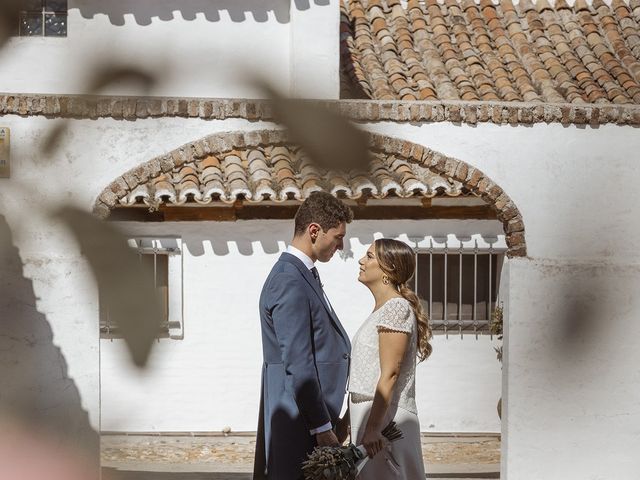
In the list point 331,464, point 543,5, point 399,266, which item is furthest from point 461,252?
point 331,464

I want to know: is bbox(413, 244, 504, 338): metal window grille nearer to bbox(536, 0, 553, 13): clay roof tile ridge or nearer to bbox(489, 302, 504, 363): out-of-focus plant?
bbox(489, 302, 504, 363): out-of-focus plant

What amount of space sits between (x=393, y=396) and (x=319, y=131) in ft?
7.82

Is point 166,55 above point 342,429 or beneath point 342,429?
above

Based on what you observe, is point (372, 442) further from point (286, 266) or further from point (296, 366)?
point (286, 266)

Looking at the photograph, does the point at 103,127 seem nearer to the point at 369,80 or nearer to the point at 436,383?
the point at 369,80

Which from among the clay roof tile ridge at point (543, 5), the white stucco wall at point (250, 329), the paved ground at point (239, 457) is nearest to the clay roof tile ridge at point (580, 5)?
the clay roof tile ridge at point (543, 5)

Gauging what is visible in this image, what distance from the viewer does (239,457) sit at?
6.81 m

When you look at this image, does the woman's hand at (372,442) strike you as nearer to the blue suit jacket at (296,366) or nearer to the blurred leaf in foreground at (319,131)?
the blue suit jacket at (296,366)

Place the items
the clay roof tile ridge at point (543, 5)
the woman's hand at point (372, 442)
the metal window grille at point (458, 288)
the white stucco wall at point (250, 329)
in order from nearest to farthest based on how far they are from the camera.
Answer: the woman's hand at point (372, 442)
the clay roof tile ridge at point (543, 5)
the white stucco wall at point (250, 329)
the metal window grille at point (458, 288)

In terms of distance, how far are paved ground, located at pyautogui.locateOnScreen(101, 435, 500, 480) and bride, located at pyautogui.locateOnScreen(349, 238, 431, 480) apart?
352 cm

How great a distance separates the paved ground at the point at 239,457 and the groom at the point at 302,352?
371 cm

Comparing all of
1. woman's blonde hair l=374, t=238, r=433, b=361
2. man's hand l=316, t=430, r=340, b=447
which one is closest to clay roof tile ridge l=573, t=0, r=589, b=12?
woman's blonde hair l=374, t=238, r=433, b=361

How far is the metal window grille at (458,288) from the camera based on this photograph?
7.20 metres

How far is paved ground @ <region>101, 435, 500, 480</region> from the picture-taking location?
6.36 meters
